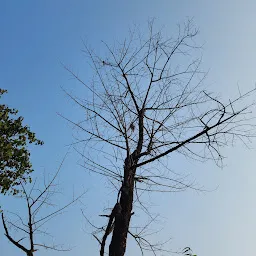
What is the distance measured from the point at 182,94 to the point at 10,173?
937 cm

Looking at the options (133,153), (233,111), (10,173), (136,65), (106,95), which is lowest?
(133,153)

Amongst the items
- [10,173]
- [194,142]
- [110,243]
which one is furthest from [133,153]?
[10,173]

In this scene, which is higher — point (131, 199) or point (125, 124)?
point (125, 124)

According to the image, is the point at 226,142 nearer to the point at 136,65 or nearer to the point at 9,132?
A: the point at 136,65

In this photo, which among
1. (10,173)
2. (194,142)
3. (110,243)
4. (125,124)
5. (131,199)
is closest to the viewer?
(110,243)

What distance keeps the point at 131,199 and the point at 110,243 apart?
1.83 feet

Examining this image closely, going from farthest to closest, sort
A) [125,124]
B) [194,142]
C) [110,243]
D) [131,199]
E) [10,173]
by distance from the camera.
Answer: [10,173] → [125,124] → [194,142] → [131,199] → [110,243]

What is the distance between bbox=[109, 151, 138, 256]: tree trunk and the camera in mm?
3876

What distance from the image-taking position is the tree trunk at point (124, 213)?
153 inches

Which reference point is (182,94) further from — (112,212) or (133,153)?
(112,212)

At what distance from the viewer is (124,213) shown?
410cm

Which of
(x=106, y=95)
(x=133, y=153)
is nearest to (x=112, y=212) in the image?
(x=133, y=153)

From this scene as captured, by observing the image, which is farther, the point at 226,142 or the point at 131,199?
the point at 226,142

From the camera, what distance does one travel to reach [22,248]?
4.43 m
